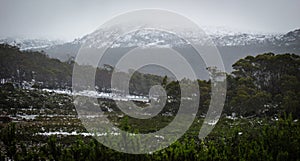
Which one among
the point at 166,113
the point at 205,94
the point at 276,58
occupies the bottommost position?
the point at 166,113

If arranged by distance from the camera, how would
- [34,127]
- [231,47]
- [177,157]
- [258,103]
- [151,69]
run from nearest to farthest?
[177,157], [34,127], [258,103], [151,69], [231,47]

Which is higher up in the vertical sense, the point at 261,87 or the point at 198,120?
the point at 261,87

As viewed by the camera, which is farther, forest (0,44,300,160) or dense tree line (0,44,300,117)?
dense tree line (0,44,300,117)

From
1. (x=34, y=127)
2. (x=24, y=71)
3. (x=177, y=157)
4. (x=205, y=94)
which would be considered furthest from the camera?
(x=24, y=71)

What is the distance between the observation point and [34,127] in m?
22.0

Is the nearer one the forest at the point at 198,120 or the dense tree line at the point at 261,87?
the forest at the point at 198,120

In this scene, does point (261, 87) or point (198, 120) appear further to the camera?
point (261, 87)

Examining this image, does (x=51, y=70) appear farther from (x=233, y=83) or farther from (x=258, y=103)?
(x=258, y=103)

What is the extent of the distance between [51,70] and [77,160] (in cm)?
5218

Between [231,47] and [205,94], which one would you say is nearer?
[205,94]

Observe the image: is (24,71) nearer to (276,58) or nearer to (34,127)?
(34,127)

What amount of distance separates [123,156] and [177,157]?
1.84 m

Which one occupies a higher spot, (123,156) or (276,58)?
(276,58)

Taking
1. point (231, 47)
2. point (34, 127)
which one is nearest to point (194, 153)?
point (34, 127)
